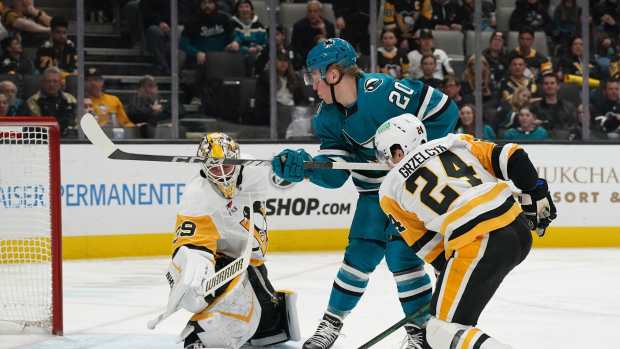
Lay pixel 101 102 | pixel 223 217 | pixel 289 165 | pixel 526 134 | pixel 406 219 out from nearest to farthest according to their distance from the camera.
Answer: pixel 406 219 < pixel 289 165 < pixel 223 217 < pixel 101 102 < pixel 526 134

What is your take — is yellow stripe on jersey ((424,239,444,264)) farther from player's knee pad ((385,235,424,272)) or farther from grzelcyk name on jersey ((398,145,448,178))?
player's knee pad ((385,235,424,272))

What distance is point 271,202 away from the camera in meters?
7.39

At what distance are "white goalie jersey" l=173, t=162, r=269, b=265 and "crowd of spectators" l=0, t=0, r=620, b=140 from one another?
329 centimetres

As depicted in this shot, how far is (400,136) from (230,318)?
106 centimetres

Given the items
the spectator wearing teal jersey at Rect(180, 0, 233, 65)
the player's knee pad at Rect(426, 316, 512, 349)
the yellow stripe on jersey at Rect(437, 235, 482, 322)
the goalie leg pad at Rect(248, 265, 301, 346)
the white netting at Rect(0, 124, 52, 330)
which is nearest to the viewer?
the player's knee pad at Rect(426, 316, 512, 349)

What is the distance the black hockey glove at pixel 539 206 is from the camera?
3225 mm

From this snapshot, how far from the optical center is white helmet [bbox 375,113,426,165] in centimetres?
313

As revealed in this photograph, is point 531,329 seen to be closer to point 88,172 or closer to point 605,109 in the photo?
point 88,172

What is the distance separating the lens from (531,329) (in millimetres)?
4465

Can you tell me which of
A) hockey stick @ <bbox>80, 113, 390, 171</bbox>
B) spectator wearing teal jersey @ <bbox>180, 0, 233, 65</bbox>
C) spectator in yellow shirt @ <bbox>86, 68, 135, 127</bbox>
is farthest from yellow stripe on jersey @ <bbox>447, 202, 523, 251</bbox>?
spectator wearing teal jersey @ <bbox>180, 0, 233, 65</bbox>

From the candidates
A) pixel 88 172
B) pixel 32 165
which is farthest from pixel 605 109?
pixel 32 165

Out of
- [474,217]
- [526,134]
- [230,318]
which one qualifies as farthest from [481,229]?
[526,134]

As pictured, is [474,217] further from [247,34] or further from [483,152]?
[247,34]

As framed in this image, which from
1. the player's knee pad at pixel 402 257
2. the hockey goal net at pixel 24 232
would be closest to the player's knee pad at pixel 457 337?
the player's knee pad at pixel 402 257
